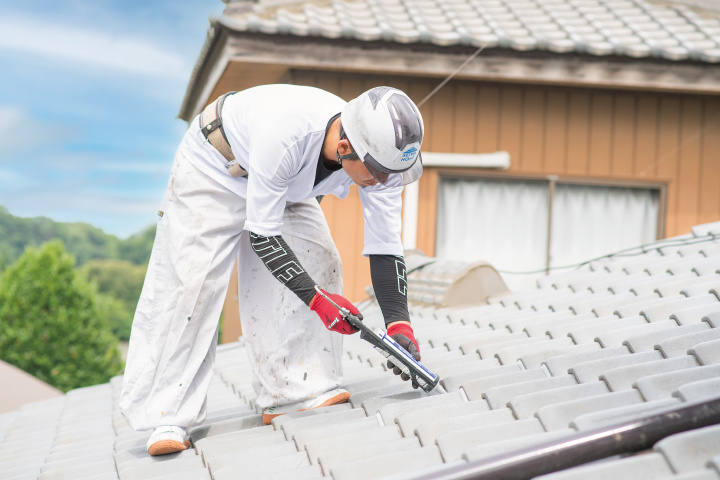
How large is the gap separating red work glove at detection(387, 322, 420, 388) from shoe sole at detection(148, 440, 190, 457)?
77 cm

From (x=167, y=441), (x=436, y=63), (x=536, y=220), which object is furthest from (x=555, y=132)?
(x=167, y=441)

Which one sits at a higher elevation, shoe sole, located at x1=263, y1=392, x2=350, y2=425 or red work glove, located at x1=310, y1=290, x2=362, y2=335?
red work glove, located at x1=310, y1=290, x2=362, y2=335

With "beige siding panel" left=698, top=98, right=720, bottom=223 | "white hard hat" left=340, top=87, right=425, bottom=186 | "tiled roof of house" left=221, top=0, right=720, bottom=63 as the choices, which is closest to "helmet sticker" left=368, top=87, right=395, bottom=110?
"white hard hat" left=340, top=87, right=425, bottom=186

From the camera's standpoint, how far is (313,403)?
8.87 feet

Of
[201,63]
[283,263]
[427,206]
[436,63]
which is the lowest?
[283,263]

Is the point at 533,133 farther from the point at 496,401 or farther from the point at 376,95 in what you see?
the point at 496,401

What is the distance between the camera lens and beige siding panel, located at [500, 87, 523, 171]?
20.4ft

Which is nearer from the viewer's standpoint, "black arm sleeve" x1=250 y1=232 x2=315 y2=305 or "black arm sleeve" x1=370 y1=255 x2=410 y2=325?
"black arm sleeve" x1=250 y1=232 x2=315 y2=305

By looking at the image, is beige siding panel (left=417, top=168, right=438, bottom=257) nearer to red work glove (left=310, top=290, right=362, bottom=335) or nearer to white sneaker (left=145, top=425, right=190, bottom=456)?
red work glove (left=310, top=290, right=362, bottom=335)

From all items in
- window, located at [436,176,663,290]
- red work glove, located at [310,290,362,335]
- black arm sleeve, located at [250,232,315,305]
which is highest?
window, located at [436,176,663,290]

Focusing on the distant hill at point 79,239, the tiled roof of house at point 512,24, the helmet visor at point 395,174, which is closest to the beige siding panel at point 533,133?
the tiled roof of house at point 512,24

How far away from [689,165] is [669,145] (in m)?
0.27

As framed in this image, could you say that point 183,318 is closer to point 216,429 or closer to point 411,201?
point 216,429

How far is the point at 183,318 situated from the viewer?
2.51 metres
